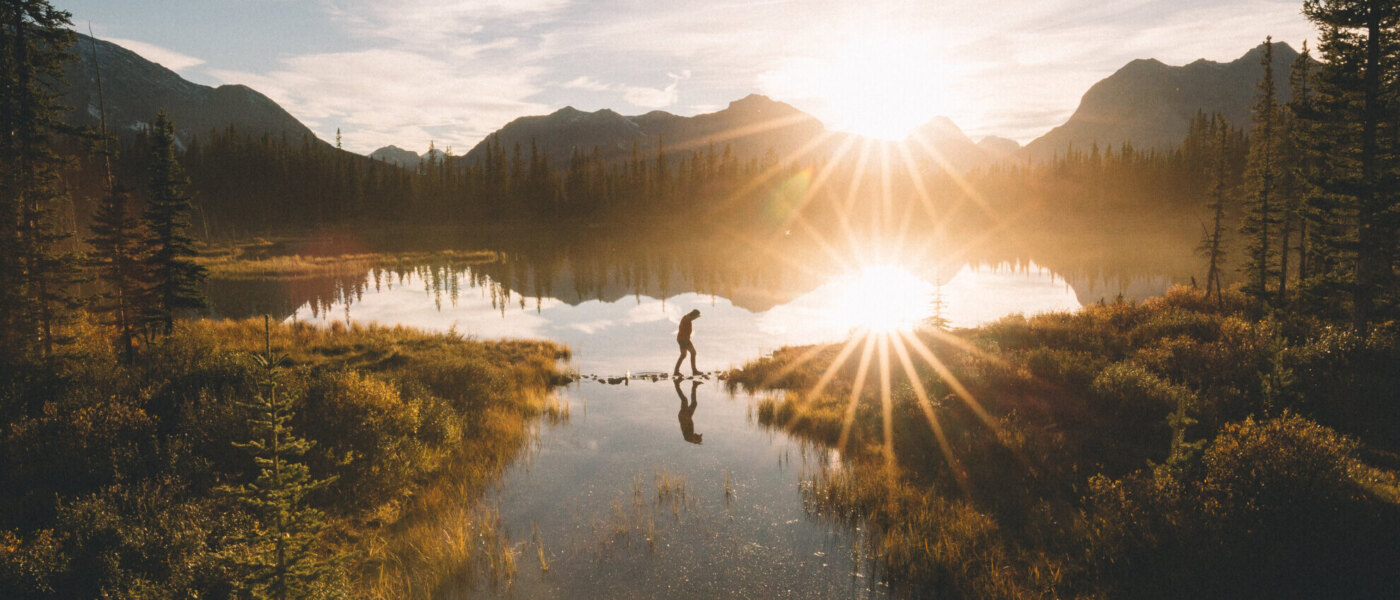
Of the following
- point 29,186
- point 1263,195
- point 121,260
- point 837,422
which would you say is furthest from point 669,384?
point 1263,195

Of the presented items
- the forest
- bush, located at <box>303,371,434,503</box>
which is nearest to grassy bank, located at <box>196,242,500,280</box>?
the forest

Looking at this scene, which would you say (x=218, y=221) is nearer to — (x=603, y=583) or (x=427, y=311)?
(x=427, y=311)

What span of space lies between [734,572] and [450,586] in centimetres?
418

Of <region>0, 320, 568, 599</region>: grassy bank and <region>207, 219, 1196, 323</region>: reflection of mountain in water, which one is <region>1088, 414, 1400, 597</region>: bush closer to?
<region>0, 320, 568, 599</region>: grassy bank

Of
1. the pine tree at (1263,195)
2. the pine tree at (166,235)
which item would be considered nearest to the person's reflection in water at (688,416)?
the pine tree at (166,235)

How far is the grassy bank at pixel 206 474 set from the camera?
23.4ft

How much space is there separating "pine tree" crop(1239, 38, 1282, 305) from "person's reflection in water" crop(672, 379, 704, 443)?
2886 cm

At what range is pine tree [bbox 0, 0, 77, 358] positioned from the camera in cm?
1537

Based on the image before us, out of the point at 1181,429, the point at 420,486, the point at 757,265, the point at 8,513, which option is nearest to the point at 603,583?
the point at 420,486

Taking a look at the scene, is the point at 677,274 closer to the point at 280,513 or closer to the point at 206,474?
the point at 206,474

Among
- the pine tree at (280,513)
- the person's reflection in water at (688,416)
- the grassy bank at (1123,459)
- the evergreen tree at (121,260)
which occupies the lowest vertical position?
the person's reflection in water at (688,416)

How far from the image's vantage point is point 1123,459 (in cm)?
1169

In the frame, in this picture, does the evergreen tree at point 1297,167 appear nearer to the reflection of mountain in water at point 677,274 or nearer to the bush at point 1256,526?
the reflection of mountain in water at point 677,274

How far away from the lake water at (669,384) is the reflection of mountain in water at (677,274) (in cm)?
38
